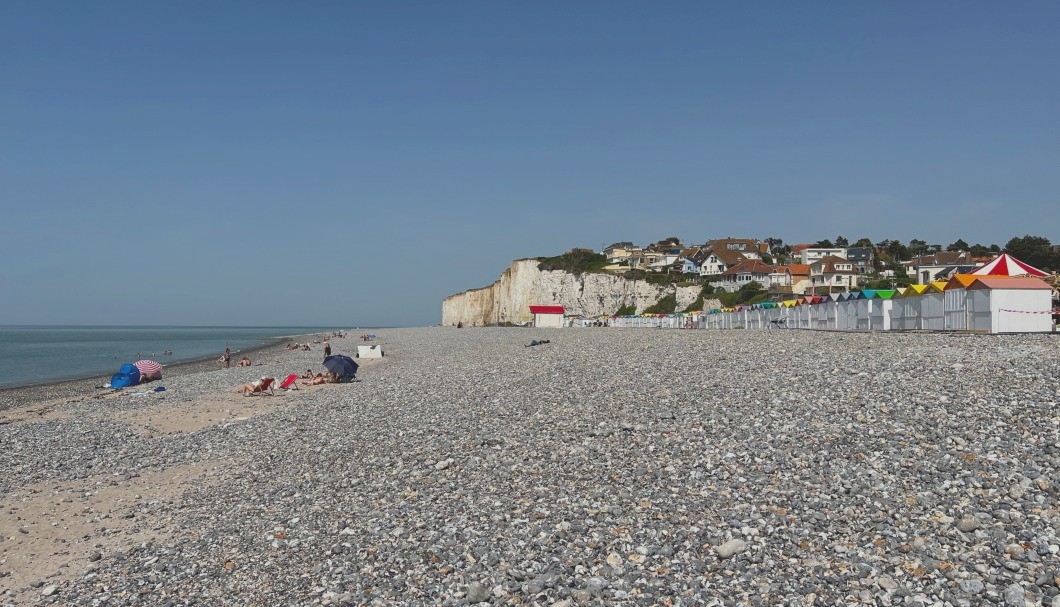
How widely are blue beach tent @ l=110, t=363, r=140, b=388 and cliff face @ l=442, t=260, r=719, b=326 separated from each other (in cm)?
6682

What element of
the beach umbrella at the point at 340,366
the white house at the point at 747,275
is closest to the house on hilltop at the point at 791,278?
the white house at the point at 747,275

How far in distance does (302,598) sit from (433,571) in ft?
4.28

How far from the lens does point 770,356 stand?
1888 centimetres

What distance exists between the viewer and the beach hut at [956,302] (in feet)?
83.3

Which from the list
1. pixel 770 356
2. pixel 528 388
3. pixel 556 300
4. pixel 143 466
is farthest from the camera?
pixel 556 300

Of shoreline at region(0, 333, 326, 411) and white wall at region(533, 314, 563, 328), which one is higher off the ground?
white wall at region(533, 314, 563, 328)

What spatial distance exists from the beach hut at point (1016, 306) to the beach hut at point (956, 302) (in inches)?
36.7

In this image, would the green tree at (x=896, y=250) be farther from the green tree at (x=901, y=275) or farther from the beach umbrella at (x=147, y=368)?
the beach umbrella at (x=147, y=368)

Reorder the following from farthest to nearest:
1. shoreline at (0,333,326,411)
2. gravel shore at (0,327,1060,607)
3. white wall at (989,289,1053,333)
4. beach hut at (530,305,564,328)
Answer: beach hut at (530,305,564,328), shoreline at (0,333,326,411), white wall at (989,289,1053,333), gravel shore at (0,327,1060,607)

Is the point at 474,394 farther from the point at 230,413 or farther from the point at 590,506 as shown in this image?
the point at 590,506

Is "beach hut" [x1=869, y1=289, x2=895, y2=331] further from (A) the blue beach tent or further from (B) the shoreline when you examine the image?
(A) the blue beach tent

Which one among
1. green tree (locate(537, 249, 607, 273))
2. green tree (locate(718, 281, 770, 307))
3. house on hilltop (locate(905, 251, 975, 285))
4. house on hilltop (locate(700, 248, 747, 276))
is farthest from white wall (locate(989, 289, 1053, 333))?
house on hilltop (locate(700, 248, 747, 276))

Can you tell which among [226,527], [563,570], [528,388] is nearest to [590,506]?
[563,570]

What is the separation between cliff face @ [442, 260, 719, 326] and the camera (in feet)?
319
